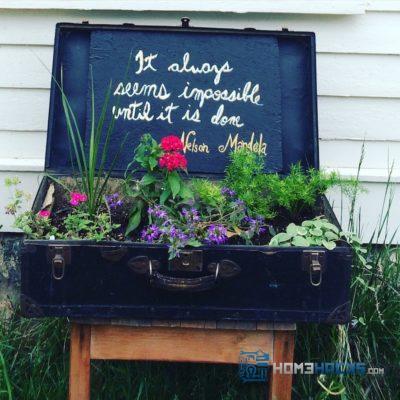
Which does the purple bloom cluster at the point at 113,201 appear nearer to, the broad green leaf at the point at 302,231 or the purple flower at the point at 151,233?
the purple flower at the point at 151,233

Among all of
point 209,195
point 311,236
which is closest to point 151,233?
point 209,195

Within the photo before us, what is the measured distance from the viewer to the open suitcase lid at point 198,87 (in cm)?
303

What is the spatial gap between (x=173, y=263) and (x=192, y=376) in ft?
3.00

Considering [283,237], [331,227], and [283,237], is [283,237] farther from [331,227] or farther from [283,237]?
[331,227]

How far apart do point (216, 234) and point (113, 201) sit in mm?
549

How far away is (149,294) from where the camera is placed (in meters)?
2.39

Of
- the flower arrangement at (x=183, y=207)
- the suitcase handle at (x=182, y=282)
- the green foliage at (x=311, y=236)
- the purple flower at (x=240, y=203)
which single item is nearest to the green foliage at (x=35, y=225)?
the flower arrangement at (x=183, y=207)

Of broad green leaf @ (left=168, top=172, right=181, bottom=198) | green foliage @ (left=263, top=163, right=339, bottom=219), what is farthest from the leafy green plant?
green foliage @ (left=263, top=163, right=339, bottom=219)

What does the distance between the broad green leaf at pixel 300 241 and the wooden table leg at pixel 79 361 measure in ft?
2.57

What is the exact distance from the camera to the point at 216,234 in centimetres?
245

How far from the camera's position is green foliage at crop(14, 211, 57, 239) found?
8.04 feet

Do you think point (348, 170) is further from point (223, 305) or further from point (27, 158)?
point (27, 158)

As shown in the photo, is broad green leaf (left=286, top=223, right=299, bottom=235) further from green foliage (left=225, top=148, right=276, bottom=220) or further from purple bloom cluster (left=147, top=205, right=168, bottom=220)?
purple bloom cluster (left=147, top=205, right=168, bottom=220)

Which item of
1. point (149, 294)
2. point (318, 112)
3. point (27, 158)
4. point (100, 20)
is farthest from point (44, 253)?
point (318, 112)
